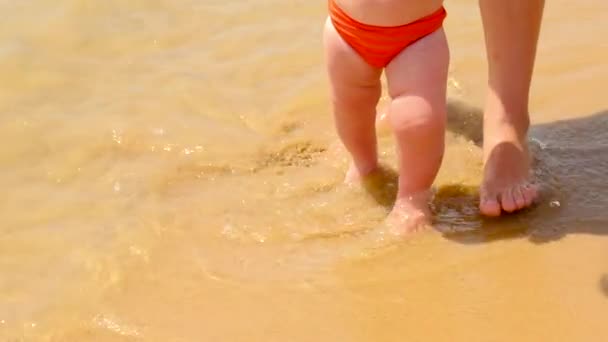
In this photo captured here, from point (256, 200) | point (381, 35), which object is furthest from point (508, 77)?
point (256, 200)

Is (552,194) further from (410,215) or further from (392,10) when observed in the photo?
(392,10)

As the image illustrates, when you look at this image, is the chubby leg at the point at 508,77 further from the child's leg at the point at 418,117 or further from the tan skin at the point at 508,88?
the child's leg at the point at 418,117

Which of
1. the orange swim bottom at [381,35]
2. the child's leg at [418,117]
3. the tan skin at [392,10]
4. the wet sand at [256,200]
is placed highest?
the tan skin at [392,10]

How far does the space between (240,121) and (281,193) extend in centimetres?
44

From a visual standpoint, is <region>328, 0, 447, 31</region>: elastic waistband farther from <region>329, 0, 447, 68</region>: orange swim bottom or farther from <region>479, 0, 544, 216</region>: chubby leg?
<region>479, 0, 544, 216</region>: chubby leg

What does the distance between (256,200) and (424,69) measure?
0.48m

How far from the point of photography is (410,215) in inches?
78.7

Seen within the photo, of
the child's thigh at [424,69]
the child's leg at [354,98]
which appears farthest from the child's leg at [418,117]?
the child's leg at [354,98]

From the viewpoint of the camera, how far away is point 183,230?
2.07 metres

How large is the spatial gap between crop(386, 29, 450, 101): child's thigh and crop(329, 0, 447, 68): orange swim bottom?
0.02m

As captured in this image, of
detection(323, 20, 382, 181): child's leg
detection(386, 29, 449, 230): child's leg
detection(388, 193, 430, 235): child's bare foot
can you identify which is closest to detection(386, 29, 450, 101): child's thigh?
detection(386, 29, 449, 230): child's leg

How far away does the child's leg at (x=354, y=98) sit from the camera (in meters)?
2.11

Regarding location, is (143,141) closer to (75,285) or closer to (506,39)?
(75,285)

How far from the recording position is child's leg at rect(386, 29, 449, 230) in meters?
1.99
